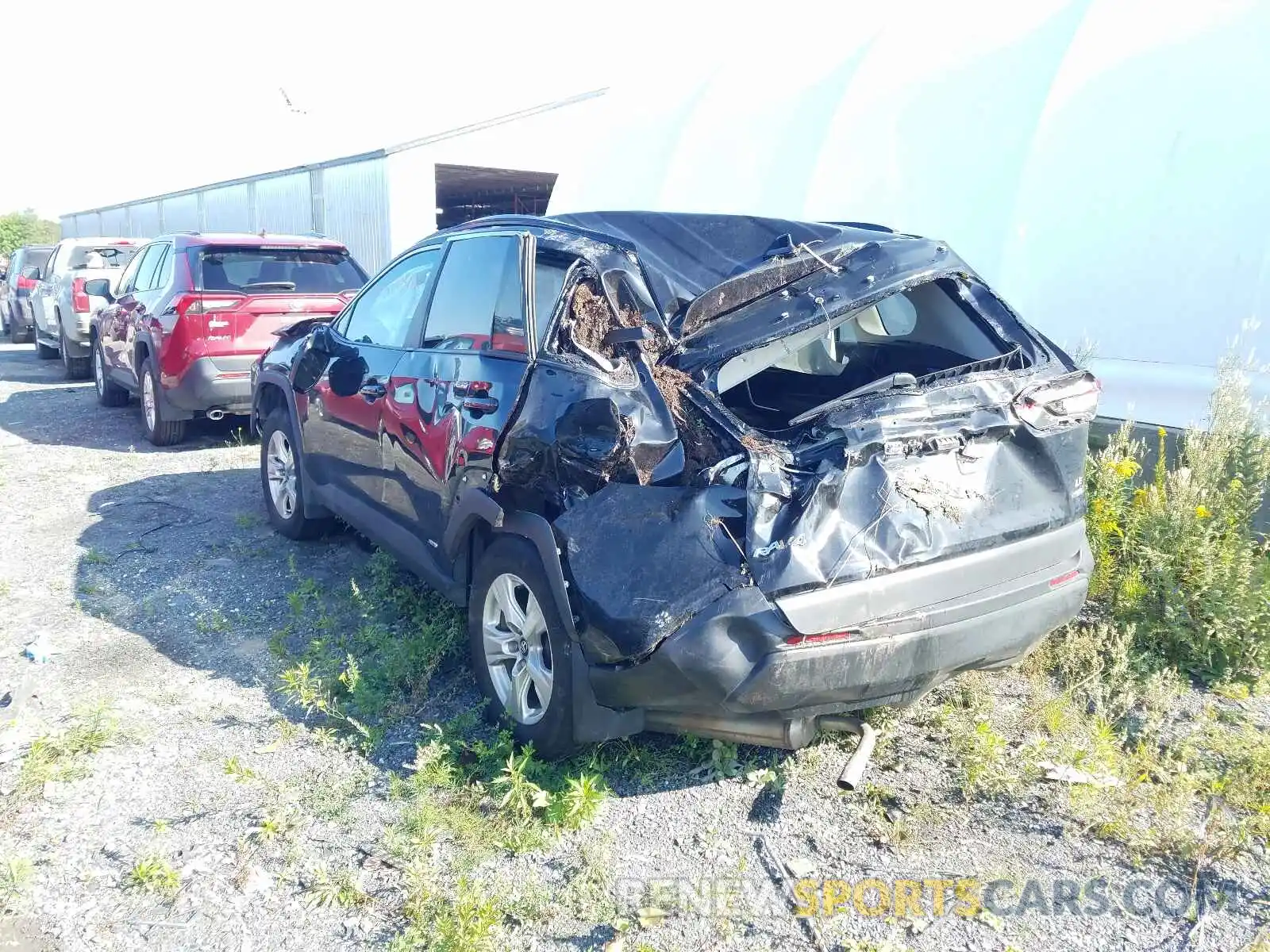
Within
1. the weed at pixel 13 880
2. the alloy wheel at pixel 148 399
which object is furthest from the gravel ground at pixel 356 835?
the alloy wheel at pixel 148 399

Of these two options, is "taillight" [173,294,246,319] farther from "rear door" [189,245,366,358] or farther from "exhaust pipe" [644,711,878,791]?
"exhaust pipe" [644,711,878,791]

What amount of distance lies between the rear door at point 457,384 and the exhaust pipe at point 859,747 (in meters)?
1.51

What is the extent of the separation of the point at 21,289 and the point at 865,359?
19.3m

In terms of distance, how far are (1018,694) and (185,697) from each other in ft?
11.6

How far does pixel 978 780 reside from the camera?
11.4 feet

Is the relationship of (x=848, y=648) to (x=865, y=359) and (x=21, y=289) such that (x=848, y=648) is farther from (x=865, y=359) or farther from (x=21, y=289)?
(x=21, y=289)

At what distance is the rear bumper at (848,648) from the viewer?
2869 mm

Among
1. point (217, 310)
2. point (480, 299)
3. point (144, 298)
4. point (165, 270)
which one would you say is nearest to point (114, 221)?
point (144, 298)

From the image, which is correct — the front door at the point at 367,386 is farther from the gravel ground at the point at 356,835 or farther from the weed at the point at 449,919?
the weed at the point at 449,919

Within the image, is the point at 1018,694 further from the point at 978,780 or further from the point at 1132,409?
the point at 1132,409

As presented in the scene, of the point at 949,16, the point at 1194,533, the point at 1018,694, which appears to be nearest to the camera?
the point at 1018,694

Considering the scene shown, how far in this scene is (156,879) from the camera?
3.10 m

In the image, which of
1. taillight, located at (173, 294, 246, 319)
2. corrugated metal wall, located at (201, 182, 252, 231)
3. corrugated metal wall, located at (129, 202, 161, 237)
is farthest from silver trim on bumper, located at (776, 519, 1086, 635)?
corrugated metal wall, located at (129, 202, 161, 237)

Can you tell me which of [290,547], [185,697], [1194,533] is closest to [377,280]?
[290,547]
